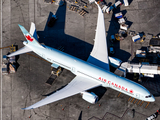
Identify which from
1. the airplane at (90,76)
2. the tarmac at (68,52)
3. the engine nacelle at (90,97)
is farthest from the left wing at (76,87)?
the tarmac at (68,52)

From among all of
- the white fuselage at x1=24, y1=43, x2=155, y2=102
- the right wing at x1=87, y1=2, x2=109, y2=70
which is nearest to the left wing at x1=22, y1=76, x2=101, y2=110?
the white fuselage at x1=24, y1=43, x2=155, y2=102

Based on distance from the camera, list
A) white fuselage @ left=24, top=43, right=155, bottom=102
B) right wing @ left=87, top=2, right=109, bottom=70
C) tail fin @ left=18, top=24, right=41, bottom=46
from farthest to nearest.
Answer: right wing @ left=87, top=2, right=109, bottom=70 → tail fin @ left=18, top=24, right=41, bottom=46 → white fuselage @ left=24, top=43, right=155, bottom=102

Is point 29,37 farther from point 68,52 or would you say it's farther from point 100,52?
point 100,52

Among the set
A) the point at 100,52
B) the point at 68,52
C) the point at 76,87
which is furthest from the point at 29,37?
the point at 100,52

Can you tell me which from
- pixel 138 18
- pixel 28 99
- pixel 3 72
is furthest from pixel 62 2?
pixel 28 99

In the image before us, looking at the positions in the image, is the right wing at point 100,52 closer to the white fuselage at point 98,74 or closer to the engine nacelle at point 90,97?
the white fuselage at point 98,74

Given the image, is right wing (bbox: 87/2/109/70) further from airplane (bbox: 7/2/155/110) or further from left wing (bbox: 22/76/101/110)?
left wing (bbox: 22/76/101/110)
